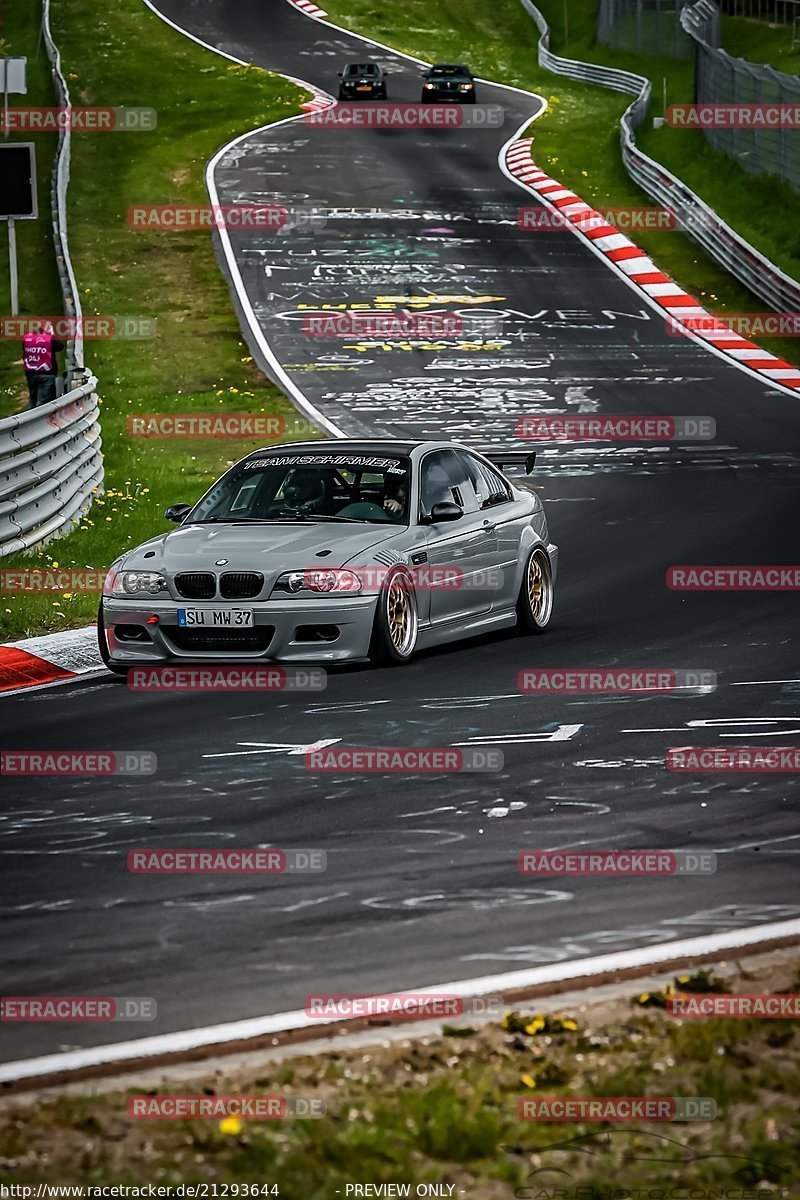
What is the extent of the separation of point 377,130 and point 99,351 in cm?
2200

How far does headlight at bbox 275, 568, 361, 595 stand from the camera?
12.0 m

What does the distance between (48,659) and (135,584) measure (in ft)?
3.74

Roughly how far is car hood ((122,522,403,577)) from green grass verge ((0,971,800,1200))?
672cm

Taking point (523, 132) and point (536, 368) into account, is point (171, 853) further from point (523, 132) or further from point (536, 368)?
point (523, 132)

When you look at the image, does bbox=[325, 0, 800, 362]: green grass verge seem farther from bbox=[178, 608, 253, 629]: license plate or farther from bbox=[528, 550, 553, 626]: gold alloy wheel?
bbox=[178, 608, 253, 629]: license plate

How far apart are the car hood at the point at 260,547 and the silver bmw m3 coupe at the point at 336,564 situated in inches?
0.5

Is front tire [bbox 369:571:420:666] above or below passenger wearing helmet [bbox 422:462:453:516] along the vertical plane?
below

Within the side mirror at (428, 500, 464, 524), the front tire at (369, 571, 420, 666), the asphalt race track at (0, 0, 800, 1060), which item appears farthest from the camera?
the side mirror at (428, 500, 464, 524)

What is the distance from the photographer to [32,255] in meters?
38.5

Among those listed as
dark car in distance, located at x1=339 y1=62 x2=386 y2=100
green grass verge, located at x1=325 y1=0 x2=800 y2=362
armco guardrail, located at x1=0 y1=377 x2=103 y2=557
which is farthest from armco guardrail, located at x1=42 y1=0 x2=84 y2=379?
green grass verge, located at x1=325 y1=0 x2=800 y2=362

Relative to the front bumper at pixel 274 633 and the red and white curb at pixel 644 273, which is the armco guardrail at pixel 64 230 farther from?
the front bumper at pixel 274 633

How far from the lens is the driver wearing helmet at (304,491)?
13172mm

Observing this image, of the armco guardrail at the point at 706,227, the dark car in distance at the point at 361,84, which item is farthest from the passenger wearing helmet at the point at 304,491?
the dark car in distance at the point at 361,84

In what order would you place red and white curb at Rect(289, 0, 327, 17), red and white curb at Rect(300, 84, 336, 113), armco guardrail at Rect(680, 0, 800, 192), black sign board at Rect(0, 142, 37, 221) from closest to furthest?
1. black sign board at Rect(0, 142, 37, 221)
2. armco guardrail at Rect(680, 0, 800, 192)
3. red and white curb at Rect(300, 84, 336, 113)
4. red and white curb at Rect(289, 0, 327, 17)
